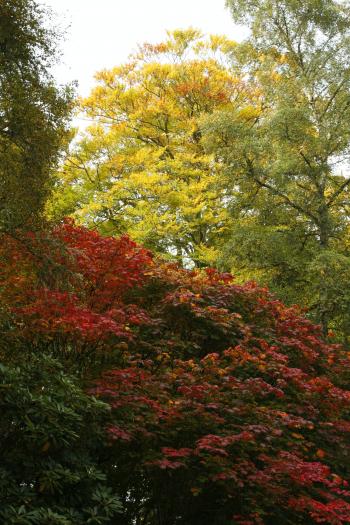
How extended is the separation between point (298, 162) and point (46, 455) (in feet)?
29.8

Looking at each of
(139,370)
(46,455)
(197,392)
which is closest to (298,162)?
(139,370)

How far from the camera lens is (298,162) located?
39.1 ft

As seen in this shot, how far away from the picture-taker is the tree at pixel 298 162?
11.9m

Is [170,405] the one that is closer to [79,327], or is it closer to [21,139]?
[79,327]

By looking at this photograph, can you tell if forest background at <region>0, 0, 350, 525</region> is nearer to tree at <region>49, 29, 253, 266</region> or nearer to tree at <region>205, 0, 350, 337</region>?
tree at <region>205, 0, 350, 337</region>

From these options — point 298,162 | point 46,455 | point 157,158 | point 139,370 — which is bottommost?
point 46,455

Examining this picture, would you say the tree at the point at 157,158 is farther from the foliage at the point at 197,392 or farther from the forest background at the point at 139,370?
the foliage at the point at 197,392

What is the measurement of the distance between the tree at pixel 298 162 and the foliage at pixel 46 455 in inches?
303

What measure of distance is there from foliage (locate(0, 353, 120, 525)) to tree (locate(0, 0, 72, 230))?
2.01 m

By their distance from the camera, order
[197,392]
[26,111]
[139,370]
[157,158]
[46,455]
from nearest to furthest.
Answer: [46,455], [197,392], [139,370], [26,111], [157,158]

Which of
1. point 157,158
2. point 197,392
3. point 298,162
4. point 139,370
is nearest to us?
point 197,392

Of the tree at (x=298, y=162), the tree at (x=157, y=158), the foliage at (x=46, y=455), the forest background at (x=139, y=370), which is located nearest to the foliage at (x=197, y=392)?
the forest background at (x=139, y=370)

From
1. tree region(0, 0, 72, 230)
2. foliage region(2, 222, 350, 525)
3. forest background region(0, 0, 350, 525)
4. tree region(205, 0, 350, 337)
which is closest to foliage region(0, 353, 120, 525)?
forest background region(0, 0, 350, 525)

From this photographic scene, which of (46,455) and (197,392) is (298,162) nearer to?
(197,392)
